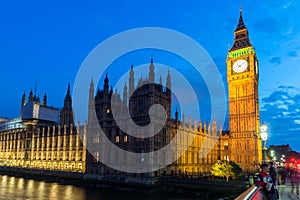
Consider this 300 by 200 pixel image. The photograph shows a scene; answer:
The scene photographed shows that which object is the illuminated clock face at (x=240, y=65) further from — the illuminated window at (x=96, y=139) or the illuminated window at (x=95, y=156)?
the illuminated window at (x=95, y=156)

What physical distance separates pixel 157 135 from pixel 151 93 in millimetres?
10307

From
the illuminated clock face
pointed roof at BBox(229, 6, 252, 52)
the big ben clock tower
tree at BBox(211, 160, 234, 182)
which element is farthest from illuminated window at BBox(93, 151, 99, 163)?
pointed roof at BBox(229, 6, 252, 52)

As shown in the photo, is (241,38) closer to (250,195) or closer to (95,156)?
(95,156)

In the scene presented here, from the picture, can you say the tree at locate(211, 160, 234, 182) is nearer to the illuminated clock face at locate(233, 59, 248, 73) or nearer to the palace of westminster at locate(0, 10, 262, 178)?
the palace of westminster at locate(0, 10, 262, 178)

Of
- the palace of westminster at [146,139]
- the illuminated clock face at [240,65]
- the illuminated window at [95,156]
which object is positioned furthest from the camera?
the illuminated clock face at [240,65]

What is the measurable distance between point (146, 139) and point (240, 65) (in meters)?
51.9

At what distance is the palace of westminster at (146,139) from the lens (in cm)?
6638

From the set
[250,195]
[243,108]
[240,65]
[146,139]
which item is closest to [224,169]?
[146,139]

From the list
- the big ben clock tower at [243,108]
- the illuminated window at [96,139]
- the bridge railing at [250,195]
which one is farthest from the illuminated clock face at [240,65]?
the bridge railing at [250,195]

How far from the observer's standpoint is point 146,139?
61.9 meters

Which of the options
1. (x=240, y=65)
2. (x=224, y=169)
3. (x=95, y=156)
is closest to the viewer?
(x=224, y=169)

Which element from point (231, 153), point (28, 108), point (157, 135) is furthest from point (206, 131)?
point (28, 108)

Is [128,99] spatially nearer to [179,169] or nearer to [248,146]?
[179,169]

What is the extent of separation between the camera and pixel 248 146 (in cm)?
8688
